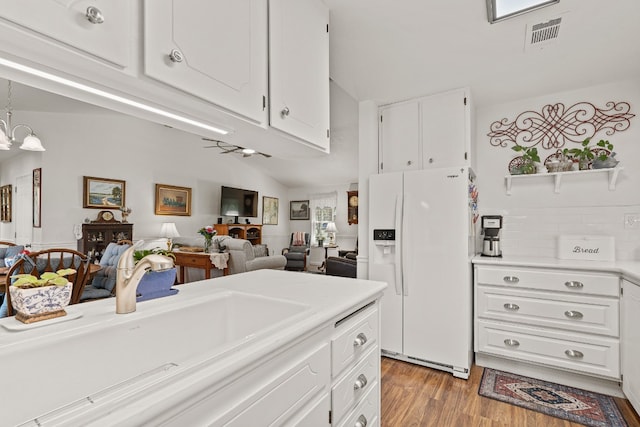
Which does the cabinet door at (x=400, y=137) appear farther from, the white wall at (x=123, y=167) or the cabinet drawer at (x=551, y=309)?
the white wall at (x=123, y=167)

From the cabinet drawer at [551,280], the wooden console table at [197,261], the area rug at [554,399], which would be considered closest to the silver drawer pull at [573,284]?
the cabinet drawer at [551,280]

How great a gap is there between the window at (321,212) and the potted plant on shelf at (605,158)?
632 centimetres

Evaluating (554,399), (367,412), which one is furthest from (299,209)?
(367,412)

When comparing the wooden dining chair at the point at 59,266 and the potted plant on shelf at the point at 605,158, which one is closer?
the wooden dining chair at the point at 59,266

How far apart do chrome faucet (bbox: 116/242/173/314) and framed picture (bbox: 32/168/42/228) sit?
180 inches

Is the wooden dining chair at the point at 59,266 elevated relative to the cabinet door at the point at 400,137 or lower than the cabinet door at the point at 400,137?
lower

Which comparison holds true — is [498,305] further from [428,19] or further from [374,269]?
[428,19]

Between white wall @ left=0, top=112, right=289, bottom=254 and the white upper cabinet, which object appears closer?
Result: the white upper cabinet

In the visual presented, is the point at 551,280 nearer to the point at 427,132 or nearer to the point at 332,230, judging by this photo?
the point at 427,132

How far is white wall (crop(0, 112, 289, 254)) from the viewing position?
440 centimetres

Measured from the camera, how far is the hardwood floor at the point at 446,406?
1.90 metres

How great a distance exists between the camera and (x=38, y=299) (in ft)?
2.94

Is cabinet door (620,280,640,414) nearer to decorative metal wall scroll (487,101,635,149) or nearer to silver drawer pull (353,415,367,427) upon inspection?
decorative metal wall scroll (487,101,635,149)

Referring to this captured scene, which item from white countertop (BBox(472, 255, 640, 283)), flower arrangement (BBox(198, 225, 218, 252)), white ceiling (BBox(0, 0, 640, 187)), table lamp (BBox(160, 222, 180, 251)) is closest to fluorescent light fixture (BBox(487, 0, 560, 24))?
white ceiling (BBox(0, 0, 640, 187))
